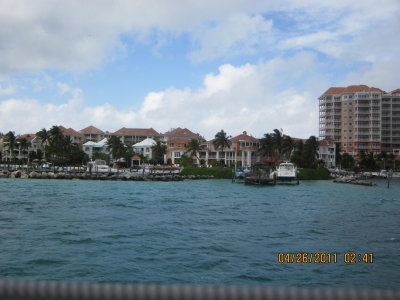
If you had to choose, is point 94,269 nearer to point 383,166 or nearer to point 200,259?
point 200,259

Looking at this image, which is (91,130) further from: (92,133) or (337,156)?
(337,156)

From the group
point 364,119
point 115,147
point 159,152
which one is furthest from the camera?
point 364,119

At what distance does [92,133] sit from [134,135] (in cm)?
1630

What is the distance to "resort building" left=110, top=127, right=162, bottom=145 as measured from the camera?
15550cm

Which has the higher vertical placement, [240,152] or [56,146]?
[56,146]

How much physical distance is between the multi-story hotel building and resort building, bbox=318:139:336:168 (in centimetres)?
1106

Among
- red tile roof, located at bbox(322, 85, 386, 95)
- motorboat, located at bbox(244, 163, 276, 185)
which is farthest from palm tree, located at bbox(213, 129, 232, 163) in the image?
red tile roof, located at bbox(322, 85, 386, 95)

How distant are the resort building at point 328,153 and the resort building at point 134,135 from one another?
58.3 metres

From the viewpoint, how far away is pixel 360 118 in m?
140

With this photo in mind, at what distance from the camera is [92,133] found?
521ft

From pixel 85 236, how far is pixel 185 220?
281 inches

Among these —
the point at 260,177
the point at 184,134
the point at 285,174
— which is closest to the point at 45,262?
the point at 260,177

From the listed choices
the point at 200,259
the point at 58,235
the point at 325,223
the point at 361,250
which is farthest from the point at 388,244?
the point at 58,235

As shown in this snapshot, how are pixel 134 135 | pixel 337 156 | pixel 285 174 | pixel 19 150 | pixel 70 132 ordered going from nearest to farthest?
pixel 285 174 → pixel 19 150 → pixel 337 156 → pixel 70 132 → pixel 134 135
